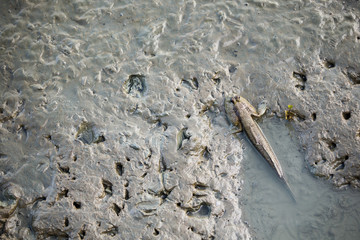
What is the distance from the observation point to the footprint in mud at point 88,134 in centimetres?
370

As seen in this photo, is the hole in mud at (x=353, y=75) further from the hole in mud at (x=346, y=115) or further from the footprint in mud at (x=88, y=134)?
the footprint in mud at (x=88, y=134)

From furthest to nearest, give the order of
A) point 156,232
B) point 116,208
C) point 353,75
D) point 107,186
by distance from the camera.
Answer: point 353,75 < point 107,186 < point 116,208 < point 156,232

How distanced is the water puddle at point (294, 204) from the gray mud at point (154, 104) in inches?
3.4

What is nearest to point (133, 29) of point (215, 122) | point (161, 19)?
point (161, 19)

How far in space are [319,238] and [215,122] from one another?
60.9 inches

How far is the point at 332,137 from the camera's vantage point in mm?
3646

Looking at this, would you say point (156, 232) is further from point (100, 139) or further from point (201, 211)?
point (100, 139)

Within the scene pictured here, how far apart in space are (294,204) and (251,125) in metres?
0.91

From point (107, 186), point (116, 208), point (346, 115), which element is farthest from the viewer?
point (346, 115)

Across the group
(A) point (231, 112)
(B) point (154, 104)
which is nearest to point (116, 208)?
(B) point (154, 104)

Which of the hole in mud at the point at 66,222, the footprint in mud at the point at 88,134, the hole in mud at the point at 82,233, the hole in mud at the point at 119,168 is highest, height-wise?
the footprint in mud at the point at 88,134

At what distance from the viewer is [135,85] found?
13.1 feet

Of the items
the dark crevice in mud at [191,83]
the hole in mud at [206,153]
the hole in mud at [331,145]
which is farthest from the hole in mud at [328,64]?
the hole in mud at [206,153]

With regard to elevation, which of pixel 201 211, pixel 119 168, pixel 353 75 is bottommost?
pixel 201 211
